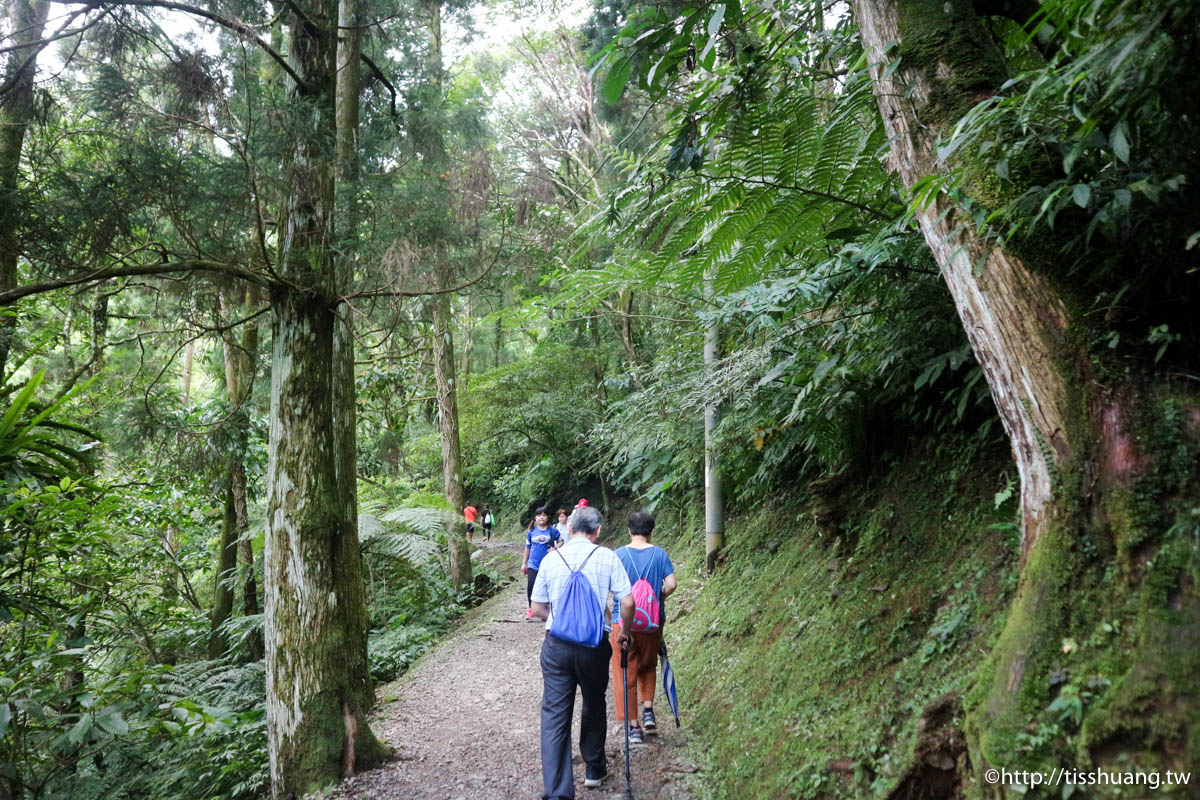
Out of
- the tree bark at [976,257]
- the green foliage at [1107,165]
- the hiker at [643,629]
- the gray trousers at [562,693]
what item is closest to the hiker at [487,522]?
the hiker at [643,629]

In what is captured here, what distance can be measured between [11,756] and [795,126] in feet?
20.1

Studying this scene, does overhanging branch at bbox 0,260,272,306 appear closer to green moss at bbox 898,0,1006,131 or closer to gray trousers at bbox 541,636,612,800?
gray trousers at bbox 541,636,612,800

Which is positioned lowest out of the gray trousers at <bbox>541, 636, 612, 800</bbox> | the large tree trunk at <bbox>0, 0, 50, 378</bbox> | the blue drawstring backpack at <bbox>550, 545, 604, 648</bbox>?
the gray trousers at <bbox>541, 636, 612, 800</bbox>

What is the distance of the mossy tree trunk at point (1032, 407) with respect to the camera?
2066 millimetres

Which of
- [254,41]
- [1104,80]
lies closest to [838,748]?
[1104,80]

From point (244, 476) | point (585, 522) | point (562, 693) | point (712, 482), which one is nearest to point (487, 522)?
point (244, 476)

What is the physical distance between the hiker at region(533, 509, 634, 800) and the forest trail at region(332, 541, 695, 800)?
1.17 feet

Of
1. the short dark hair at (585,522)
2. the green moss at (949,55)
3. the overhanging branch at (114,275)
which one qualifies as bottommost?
the short dark hair at (585,522)

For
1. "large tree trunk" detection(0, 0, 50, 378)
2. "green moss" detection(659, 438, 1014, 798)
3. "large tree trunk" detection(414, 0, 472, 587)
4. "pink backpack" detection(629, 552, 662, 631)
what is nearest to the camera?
"green moss" detection(659, 438, 1014, 798)

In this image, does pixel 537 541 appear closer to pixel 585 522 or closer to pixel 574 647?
pixel 585 522

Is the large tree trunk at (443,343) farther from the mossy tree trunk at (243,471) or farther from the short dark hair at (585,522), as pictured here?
the short dark hair at (585,522)

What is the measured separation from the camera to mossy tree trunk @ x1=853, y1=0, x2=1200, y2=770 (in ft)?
6.78

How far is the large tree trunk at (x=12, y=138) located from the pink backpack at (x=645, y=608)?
14.7ft

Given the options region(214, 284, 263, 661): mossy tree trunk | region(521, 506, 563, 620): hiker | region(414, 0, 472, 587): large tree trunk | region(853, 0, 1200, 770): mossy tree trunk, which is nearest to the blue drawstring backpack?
region(853, 0, 1200, 770): mossy tree trunk
